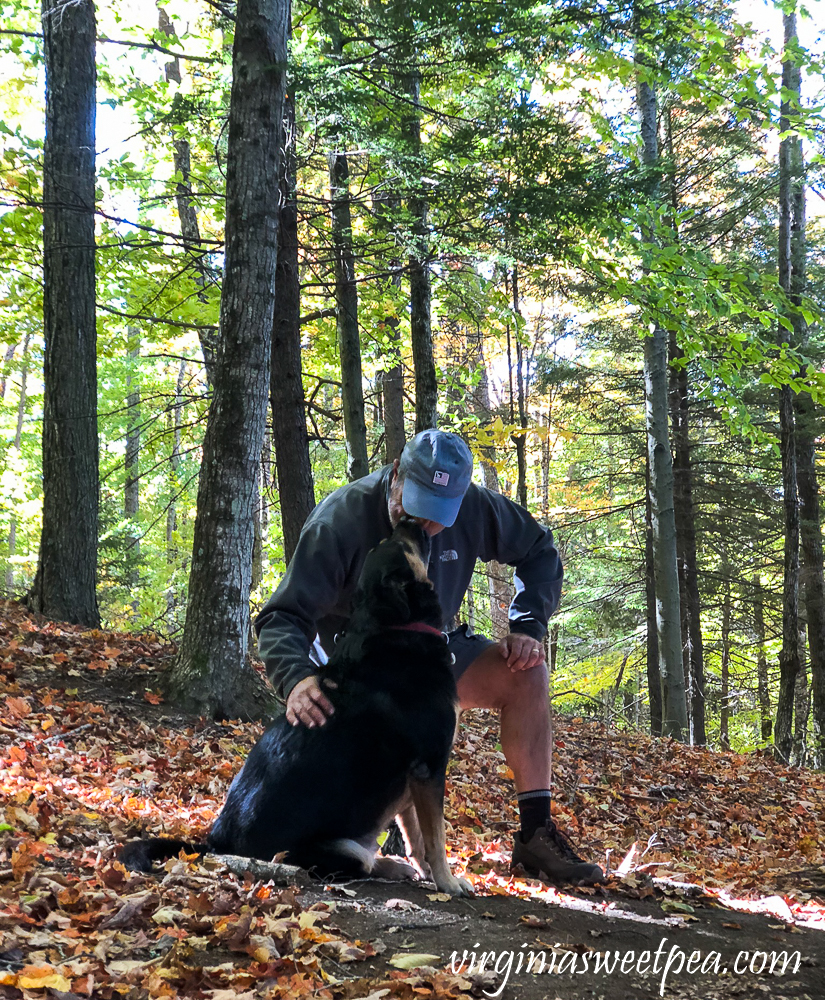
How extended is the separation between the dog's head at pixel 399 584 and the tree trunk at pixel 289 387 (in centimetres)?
501

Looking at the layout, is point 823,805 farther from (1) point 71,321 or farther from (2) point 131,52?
(2) point 131,52

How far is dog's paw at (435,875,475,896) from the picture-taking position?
11.1ft

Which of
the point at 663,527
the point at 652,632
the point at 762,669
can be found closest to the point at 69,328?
the point at 663,527

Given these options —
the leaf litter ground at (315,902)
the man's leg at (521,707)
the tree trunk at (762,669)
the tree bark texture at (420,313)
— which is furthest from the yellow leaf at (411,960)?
the tree trunk at (762,669)

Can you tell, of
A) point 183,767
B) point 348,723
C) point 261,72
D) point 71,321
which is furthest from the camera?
point 71,321

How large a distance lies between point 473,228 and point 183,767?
5.41 meters

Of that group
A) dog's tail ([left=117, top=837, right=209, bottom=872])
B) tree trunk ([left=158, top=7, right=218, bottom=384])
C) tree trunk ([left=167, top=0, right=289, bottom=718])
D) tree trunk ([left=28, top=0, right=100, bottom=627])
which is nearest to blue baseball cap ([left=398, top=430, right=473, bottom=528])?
dog's tail ([left=117, top=837, right=209, bottom=872])

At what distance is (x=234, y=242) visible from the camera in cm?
639

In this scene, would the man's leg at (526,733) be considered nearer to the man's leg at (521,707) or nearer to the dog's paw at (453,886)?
the man's leg at (521,707)

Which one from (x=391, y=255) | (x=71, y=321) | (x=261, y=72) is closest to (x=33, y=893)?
(x=261, y=72)

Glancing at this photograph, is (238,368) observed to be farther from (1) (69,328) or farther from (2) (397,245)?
(1) (69,328)

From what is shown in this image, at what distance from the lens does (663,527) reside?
11.3 m

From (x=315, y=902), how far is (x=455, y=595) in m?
1.71

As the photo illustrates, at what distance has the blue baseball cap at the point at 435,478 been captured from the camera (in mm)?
3639
